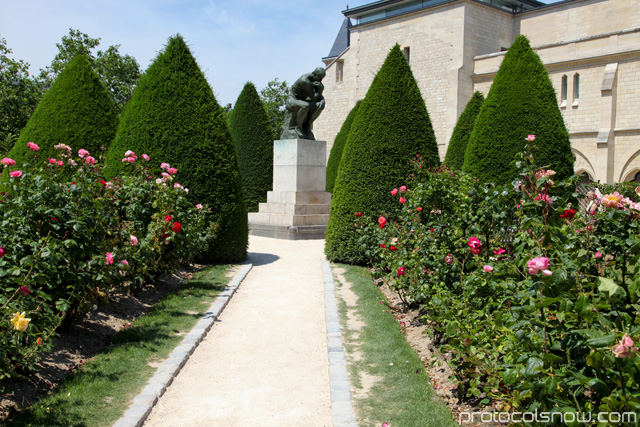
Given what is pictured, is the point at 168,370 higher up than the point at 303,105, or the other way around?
the point at 303,105

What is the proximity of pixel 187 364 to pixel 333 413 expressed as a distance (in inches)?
66.1

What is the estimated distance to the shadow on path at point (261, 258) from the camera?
10116mm

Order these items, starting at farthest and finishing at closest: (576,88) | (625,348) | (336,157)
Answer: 1. (576,88)
2. (336,157)
3. (625,348)

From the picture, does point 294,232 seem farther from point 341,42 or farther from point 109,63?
point 341,42

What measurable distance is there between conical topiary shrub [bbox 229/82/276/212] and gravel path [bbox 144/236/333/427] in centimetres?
1276

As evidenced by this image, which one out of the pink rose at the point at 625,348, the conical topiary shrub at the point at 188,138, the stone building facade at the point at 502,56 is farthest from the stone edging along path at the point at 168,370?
the stone building facade at the point at 502,56

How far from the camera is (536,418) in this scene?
2652 millimetres

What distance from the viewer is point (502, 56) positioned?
85.4ft

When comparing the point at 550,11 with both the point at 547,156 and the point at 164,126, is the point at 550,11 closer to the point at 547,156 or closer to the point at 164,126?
the point at 547,156

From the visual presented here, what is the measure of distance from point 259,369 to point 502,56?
24.9m

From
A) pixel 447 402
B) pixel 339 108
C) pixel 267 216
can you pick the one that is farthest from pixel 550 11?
pixel 447 402

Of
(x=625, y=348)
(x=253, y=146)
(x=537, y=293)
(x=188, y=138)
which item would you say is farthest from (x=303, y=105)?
(x=625, y=348)

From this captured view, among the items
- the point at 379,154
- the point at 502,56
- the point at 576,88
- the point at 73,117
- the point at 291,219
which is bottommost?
the point at 291,219

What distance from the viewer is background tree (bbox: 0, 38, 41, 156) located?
19.4 m
